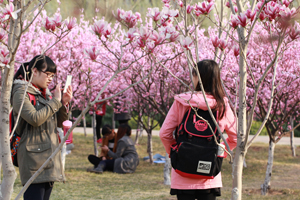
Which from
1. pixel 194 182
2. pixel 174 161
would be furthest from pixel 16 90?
pixel 194 182

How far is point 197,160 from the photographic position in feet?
6.81

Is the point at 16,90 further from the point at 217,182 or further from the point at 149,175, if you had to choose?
the point at 149,175

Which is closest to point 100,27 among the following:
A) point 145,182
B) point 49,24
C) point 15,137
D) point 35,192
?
point 49,24

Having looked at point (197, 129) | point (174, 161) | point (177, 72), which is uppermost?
point (177, 72)

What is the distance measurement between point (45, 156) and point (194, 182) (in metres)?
1.01

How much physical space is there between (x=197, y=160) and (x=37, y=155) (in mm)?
1065

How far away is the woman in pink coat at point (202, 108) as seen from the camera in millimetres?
2131

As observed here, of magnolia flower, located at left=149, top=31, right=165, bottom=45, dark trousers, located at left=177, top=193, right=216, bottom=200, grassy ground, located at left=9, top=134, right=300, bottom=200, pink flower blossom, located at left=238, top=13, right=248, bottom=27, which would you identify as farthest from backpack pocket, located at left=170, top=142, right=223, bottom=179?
grassy ground, located at left=9, top=134, right=300, bottom=200

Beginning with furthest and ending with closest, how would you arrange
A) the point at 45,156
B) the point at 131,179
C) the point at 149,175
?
1. the point at 149,175
2. the point at 131,179
3. the point at 45,156

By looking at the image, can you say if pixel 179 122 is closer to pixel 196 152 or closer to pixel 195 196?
pixel 196 152

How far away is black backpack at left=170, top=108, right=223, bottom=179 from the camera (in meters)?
2.07

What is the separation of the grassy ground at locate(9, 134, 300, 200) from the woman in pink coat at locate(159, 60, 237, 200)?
2.56m

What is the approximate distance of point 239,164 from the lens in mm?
1889

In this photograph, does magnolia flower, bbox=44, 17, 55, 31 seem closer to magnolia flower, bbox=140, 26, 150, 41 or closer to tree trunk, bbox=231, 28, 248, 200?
magnolia flower, bbox=140, 26, 150, 41
